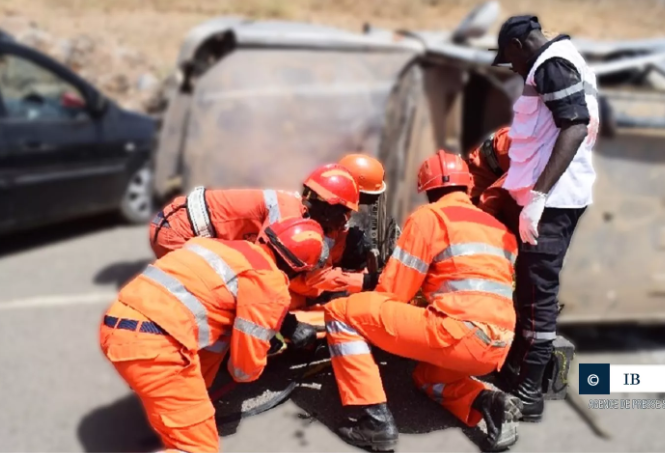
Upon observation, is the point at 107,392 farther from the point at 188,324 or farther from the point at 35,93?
the point at 35,93

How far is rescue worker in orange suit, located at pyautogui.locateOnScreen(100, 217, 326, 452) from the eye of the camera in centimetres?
273

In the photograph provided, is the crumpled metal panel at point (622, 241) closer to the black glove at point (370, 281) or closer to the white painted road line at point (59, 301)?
the black glove at point (370, 281)

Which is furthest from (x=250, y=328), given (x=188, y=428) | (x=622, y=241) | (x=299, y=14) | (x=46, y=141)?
(x=299, y=14)

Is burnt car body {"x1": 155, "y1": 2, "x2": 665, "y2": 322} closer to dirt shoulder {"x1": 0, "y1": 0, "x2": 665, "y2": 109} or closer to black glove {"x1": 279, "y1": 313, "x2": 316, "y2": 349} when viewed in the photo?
black glove {"x1": 279, "y1": 313, "x2": 316, "y2": 349}

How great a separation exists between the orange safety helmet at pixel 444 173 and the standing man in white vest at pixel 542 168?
19cm

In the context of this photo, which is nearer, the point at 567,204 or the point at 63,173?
the point at 567,204

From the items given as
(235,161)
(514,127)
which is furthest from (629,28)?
(514,127)

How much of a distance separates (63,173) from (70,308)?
1.61 meters

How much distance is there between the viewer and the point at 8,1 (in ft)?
47.1

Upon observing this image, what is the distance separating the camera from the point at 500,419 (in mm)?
2941

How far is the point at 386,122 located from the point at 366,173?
295cm

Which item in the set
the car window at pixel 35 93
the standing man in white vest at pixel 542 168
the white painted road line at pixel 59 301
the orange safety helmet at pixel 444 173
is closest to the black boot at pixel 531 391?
the standing man in white vest at pixel 542 168

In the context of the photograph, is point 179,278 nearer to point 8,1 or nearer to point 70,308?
point 70,308

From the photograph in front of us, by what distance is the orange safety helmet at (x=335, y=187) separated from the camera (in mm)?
2957
